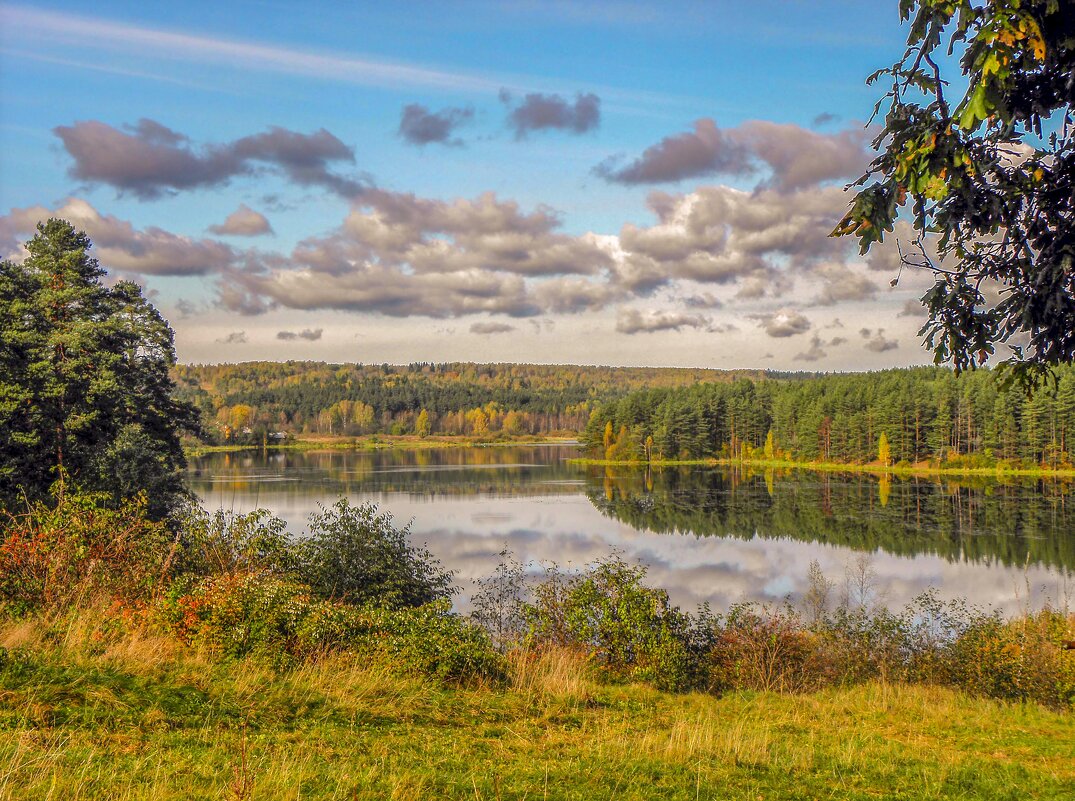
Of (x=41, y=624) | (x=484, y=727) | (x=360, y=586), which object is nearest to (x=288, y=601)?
(x=41, y=624)

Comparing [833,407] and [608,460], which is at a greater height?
[833,407]

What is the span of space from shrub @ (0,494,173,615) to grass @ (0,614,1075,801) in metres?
1.61

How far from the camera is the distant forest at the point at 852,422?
8500cm

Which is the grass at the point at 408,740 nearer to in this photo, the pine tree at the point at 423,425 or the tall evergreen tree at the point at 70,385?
the tall evergreen tree at the point at 70,385

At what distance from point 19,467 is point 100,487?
2231 millimetres

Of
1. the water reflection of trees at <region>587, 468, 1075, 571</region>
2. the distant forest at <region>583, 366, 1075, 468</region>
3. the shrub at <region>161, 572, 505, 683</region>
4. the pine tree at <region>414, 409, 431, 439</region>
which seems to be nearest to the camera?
the shrub at <region>161, 572, 505, 683</region>

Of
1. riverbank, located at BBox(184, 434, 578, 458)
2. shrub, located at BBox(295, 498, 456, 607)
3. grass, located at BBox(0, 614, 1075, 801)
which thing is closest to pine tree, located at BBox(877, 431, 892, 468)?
shrub, located at BBox(295, 498, 456, 607)

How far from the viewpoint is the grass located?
560 cm

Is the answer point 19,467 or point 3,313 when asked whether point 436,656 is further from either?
point 3,313

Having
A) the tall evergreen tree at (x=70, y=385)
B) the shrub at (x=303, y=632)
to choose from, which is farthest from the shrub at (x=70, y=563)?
the tall evergreen tree at (x=70, y=385)

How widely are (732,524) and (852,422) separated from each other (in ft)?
187

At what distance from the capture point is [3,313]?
24.7m

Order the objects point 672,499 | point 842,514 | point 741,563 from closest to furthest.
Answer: point 741,563 → point 842,514 → point 672,499

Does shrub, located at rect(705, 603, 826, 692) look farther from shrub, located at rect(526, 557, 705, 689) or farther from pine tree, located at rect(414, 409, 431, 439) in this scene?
pine tree, located at rect(414, 409, 431, 439)
